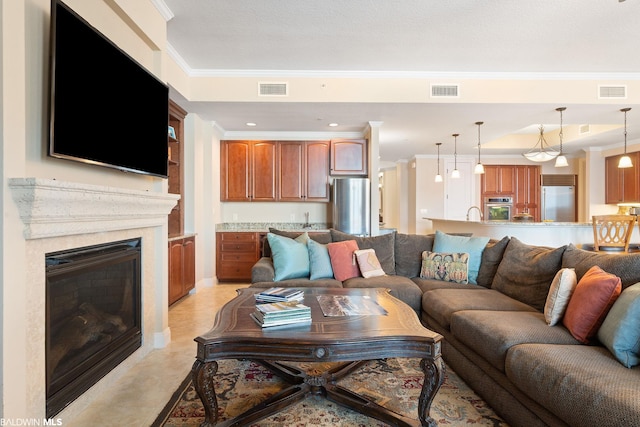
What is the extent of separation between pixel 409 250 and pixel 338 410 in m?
2.08

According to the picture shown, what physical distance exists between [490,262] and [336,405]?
206 centimetres

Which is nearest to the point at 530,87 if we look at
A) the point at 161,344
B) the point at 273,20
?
the point at 273,20

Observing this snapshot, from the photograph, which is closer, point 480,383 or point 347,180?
point 480,383

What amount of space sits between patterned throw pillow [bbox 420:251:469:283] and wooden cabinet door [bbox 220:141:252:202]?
128 inches

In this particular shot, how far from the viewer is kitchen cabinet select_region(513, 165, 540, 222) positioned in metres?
8.12

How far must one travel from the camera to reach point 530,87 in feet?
13.6

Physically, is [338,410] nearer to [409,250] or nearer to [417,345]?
[417,345]

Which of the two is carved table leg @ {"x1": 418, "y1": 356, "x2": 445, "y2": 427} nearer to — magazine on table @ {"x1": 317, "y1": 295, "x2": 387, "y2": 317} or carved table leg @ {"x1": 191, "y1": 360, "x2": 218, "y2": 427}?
magazine on table @ {"x1": 317, "y1": 295, "x2": 387, "y2": 317}

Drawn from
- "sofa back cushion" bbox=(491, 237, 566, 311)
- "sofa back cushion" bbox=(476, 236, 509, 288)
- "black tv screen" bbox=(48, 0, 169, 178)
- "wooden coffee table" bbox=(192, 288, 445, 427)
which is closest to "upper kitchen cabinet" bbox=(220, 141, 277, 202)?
"black tv screen" bbox=(48, 0, 169, 178)

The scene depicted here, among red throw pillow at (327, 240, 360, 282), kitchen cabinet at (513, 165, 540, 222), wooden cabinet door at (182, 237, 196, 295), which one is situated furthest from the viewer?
kitchen cabinet at (513, 165, 540, 222)

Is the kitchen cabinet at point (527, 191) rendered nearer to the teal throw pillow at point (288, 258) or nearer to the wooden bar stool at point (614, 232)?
the wooden bar stool at point (614, 232)

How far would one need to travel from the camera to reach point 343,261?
3428 millimetres

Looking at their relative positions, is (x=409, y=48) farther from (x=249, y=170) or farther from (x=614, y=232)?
(x=614, y=232)

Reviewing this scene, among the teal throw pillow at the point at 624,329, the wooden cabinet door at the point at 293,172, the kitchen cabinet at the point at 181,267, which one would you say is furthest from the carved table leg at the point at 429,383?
the wooden cabinet door at the point at 293,172
